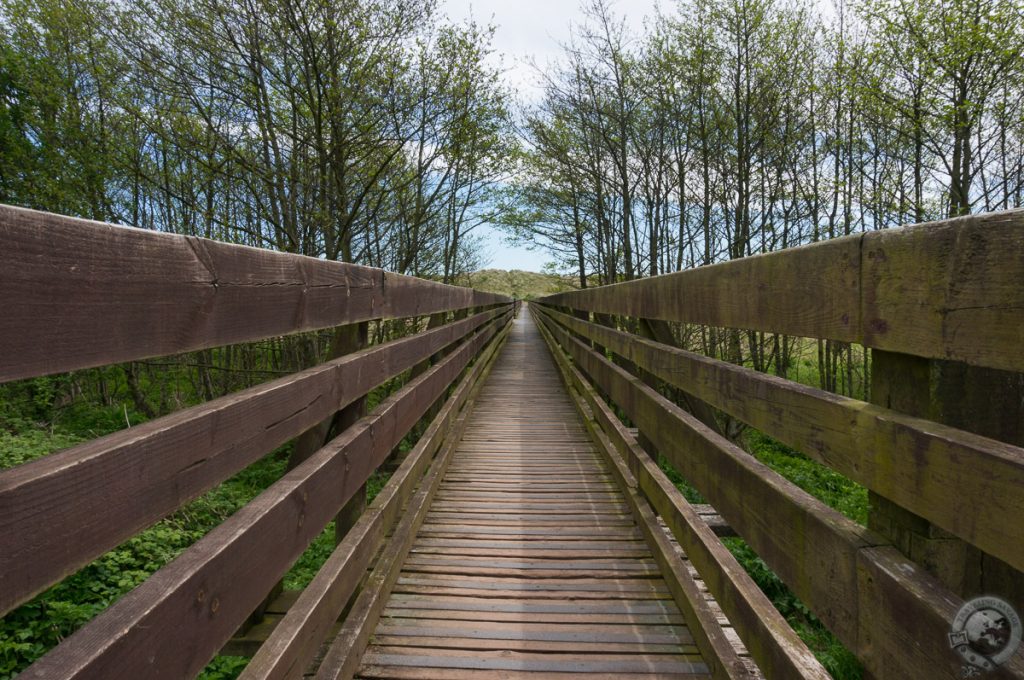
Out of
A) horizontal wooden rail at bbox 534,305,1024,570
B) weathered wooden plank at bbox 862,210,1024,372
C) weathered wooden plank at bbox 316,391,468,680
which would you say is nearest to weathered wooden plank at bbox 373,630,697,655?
weathered wooden plank at bbox 316,391,468,680

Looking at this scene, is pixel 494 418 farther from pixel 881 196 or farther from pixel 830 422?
pixel 881 196

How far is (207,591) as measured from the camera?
3.38ft

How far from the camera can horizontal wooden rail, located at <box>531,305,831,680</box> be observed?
1329mm

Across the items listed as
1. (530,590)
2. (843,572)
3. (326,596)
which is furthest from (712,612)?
(326,596)

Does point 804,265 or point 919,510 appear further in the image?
point 804,265

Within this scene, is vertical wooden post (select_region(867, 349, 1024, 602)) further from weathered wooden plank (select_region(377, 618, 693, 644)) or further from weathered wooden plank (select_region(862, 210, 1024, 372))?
weathered wooden plank (select_region(377, 618, 693, 644))

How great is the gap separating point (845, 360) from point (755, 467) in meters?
12.2

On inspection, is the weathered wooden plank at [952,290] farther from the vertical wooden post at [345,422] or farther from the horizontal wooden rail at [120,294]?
the vertical wooden post at [345,422]

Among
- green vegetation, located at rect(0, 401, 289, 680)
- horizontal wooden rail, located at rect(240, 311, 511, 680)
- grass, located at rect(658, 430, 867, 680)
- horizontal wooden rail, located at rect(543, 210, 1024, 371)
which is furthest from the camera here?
grass, located at rect(658, 430, 867, 680)

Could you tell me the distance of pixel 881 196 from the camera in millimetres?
11344

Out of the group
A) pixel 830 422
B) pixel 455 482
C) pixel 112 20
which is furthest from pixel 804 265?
pixel 112 20

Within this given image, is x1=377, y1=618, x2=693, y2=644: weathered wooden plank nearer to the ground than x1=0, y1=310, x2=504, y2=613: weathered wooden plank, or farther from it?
nearer to the ground

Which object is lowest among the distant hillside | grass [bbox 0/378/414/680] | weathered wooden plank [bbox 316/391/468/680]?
grass [bbox 0/378/414/680]

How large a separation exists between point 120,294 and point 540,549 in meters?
2.46
